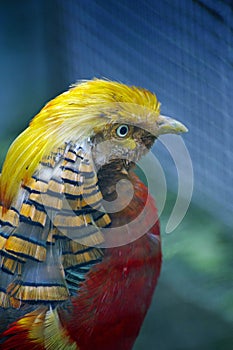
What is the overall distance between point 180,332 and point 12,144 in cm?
120

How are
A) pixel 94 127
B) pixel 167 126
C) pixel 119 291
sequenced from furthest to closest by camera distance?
pixel 119 291
pixel 167 126
pixel 94 127

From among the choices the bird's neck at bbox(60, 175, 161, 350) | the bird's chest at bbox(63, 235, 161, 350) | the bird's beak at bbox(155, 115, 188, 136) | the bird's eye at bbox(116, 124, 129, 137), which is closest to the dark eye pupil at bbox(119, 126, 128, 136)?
the bird's eye at bbox(116, 124, 129, 137)

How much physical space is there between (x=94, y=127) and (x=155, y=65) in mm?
502

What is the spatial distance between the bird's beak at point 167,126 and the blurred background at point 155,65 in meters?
0.12

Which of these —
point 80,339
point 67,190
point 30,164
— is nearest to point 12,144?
point 30,164

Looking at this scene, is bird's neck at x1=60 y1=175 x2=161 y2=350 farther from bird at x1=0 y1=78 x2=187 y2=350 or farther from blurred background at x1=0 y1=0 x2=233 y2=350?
blurred background at x1=0 y1=0 x2=233 y2=350

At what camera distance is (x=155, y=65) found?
2652mm

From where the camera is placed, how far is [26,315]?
2.39 metres

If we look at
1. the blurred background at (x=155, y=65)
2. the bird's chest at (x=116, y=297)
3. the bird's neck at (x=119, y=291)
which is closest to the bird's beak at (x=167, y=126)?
the blurred background at (x=155, y=65)

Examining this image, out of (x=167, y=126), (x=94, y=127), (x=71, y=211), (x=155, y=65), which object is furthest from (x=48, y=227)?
(x=155, y=65)

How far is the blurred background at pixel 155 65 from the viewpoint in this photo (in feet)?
8.46

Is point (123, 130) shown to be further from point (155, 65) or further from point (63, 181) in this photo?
point (155, 65)

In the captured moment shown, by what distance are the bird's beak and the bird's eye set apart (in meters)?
0.13

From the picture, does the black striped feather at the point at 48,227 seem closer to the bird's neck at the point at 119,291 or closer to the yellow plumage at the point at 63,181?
the yellow plumage at the point at 63,181
